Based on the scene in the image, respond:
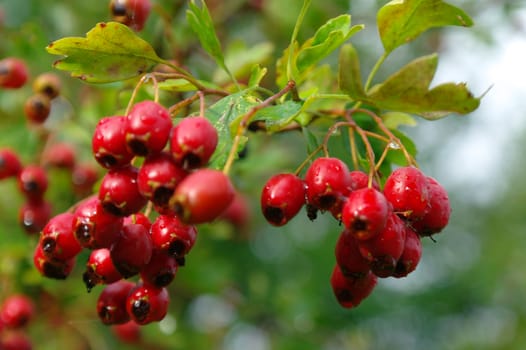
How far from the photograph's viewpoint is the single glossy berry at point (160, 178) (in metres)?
1.06

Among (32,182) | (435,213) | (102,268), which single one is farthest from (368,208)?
(32,182)

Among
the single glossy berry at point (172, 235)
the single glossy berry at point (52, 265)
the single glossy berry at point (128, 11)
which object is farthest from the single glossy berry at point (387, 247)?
the single glossy berry at point (128, 11)

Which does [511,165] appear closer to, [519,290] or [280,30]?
[519,290]

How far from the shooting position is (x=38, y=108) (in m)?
2.20

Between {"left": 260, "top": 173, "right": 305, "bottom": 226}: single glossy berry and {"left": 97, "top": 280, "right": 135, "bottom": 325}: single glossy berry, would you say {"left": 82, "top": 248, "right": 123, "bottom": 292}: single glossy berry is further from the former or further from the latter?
{"left": 260, "top": 173, "right": 305, "bottom": 226}: single glossy berry

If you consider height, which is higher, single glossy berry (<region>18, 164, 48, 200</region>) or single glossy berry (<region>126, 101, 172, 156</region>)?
single glossy berry (<region>126, 101, 172, 156</region>)

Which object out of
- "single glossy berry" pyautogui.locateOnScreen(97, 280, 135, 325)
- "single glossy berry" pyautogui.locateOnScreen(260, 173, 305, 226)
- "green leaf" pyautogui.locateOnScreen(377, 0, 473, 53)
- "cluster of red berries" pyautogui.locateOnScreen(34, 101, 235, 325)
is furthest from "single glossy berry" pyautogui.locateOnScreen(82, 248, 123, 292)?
"green leaf" pyautogui.locateOnScreen(377, 0, 473, 53)

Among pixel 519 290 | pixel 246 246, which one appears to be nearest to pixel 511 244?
pixel 519 290

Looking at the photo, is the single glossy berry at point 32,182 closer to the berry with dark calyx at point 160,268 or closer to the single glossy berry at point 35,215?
the single glossy berry at point 35,215

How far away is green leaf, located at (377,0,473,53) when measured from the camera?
131 centimetres

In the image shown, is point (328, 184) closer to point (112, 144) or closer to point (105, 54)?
point (112, 144)

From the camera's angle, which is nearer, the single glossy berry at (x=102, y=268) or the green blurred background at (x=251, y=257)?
the single glossy berry at (x=102, y=268)

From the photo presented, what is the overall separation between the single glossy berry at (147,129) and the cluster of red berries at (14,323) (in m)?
1.35

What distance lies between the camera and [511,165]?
7871mm
